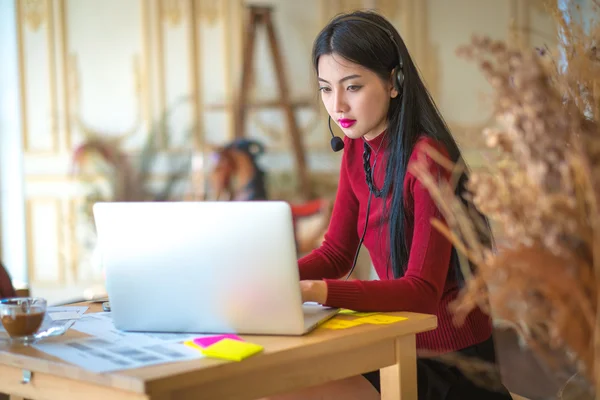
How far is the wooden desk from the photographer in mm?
1198

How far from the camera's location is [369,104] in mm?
1825

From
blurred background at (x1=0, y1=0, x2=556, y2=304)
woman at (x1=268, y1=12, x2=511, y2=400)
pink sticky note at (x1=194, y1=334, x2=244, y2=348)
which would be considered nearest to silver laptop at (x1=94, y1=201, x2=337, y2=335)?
pink sticky note at (x1=194, y1=334, x2=244, y2=348)

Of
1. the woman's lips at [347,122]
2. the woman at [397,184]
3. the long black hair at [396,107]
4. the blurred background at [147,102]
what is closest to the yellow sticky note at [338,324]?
the woman at [397,184]

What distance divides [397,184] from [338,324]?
0.43 metres

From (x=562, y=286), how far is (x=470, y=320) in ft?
2.97

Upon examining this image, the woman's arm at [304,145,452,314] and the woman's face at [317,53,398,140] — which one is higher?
the woman's face at [317,53,398,140]

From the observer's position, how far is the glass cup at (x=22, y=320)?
144 centimetres

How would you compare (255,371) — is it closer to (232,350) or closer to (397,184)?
(232,350)

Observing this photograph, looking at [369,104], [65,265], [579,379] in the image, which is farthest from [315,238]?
[579,379]

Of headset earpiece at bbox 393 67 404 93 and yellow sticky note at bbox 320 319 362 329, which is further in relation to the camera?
headset earpiece at bbox 393 67 404 93

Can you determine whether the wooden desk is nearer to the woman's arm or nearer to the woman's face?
the woman's arm

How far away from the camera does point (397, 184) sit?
71.7 inches

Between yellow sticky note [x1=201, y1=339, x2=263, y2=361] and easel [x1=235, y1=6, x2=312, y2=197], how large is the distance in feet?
13.5

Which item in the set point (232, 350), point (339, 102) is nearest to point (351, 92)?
point (339, 102)
